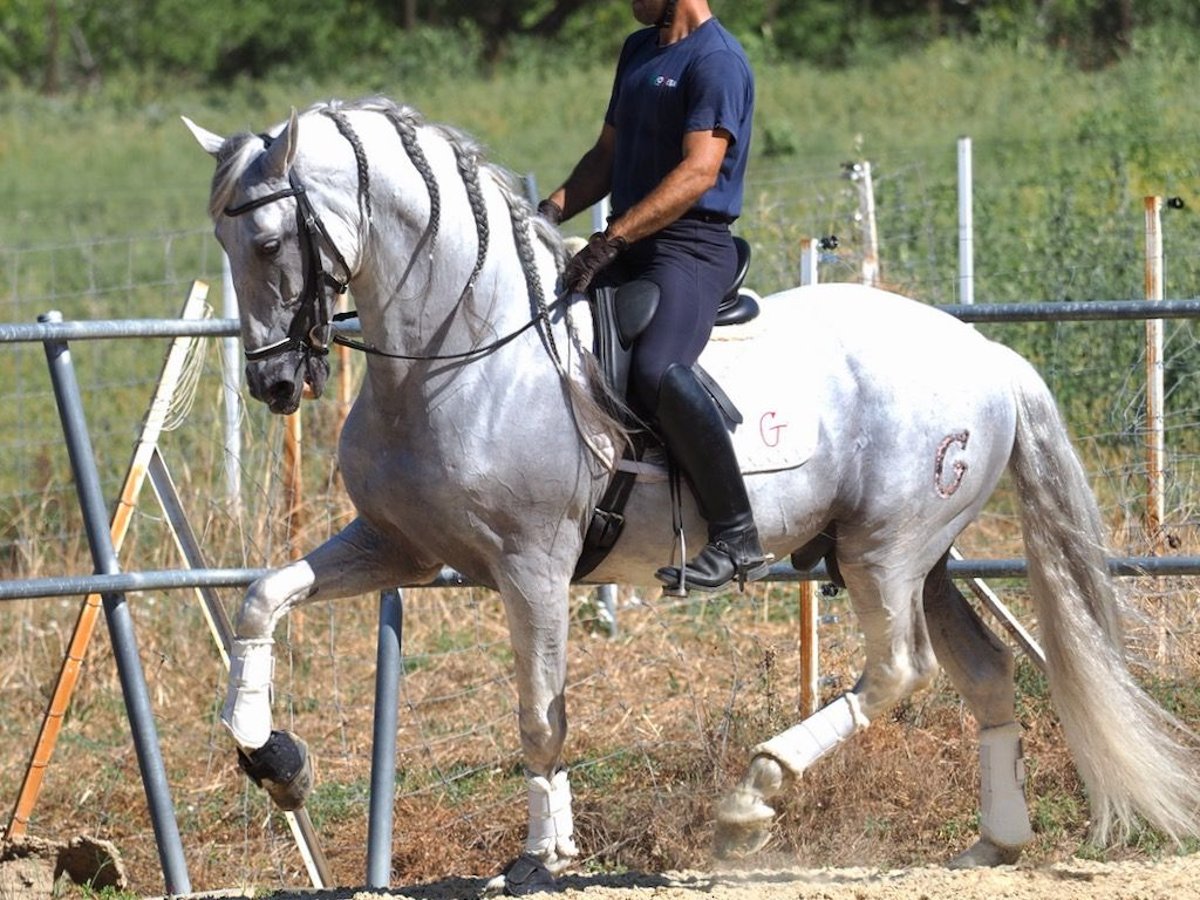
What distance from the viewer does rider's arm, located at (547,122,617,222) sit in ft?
18.5

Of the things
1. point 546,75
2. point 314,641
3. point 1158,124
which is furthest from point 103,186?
point 314,641

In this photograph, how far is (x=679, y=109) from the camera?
17.1 ft

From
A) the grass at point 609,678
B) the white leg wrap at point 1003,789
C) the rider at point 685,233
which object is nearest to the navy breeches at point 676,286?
the rider at point 685,233

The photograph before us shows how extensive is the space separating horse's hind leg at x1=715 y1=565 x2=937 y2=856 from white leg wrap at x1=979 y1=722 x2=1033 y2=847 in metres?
0.38

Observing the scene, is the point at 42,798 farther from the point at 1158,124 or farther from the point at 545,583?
the point at 1158,124

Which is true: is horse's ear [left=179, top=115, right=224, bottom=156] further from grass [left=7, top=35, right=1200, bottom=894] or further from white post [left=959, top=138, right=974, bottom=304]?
white post [left=959, top=138, right=974, bottom=304]

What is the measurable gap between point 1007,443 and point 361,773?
10.1 ft

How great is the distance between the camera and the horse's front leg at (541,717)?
504cm

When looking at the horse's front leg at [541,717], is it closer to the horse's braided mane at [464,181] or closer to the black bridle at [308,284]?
Result: the horse's braided mane at [464,181]

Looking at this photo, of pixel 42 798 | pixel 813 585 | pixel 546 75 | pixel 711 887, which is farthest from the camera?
pixel 546 75

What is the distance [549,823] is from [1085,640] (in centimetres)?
181

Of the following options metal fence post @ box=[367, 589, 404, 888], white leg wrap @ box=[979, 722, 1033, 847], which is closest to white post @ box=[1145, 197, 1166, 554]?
white leg wrap @ box=[979, 722, 1033, 847]

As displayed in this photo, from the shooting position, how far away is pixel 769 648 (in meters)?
6.86

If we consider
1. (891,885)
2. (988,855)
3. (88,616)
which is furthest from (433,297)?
(988,855)
